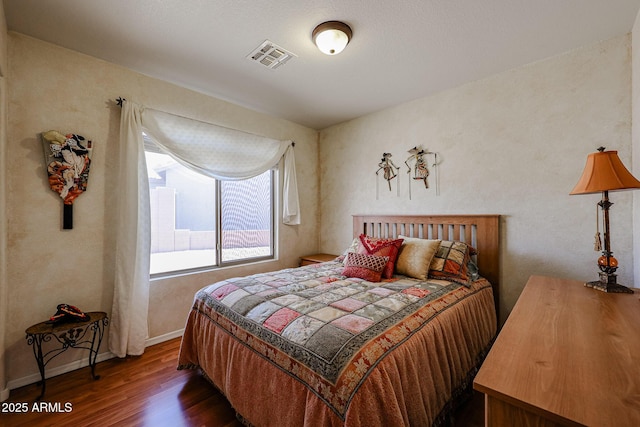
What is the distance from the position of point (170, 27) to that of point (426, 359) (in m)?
2.63

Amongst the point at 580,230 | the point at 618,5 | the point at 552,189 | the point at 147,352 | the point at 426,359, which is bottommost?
the point at 147,352

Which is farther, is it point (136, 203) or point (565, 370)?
point (136, 203)

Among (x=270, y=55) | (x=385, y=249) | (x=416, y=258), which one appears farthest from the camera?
(x=385, y=249)

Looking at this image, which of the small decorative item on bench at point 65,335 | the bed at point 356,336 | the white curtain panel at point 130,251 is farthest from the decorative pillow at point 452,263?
the small decorative item on bench at point 65,335

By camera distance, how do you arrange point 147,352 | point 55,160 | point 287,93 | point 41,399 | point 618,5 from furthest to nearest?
Answer: point 287,93
point 147,352
point 55,160
point 41,399
point 618,5

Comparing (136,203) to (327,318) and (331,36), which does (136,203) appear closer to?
(327,318)

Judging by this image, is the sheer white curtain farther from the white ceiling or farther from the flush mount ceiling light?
the flush mount ceiling light

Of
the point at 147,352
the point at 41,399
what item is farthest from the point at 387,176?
the point at 41,399

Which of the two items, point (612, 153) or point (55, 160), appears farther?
point (55, 160)

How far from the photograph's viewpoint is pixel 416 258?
2.25 metres

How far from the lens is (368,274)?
2.17 m

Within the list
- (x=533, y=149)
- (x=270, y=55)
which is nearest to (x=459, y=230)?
(x=533, y=149)

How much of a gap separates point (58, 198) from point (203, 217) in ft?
3.82

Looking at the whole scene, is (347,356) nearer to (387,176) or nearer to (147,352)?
(147,352)
